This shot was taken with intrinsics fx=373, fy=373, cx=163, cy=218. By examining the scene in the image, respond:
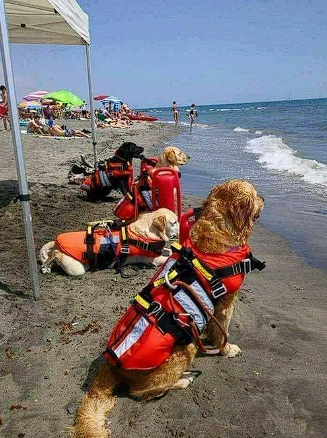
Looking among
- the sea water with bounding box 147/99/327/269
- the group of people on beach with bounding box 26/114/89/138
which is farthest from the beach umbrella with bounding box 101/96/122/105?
the sea water with bounding box 147/99/327/269

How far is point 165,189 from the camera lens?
20.4 ft

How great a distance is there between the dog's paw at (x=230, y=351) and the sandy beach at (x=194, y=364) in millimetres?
48

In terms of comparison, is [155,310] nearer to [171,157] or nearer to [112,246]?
[112,246]

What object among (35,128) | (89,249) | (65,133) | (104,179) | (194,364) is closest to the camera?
(194,364)

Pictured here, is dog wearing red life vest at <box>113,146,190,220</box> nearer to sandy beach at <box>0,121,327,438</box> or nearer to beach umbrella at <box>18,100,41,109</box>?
sandy beach at <box>0,121,327,438</box>

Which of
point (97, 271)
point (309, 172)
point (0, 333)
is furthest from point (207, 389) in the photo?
→ point (309, 172)

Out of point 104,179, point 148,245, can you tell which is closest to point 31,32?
point 104,179

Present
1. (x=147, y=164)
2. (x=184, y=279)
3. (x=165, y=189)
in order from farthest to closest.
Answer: (x=147, y=164) < (x=165, y=189) < (x=184, y=279)

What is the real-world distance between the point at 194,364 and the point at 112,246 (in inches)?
89.9

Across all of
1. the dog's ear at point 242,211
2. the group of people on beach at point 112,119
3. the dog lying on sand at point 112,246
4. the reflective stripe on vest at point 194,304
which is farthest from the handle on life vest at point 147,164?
the group of people on beach at point 112,119

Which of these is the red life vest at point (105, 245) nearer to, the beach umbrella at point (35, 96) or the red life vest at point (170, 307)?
the red life vest at point (170, 307)

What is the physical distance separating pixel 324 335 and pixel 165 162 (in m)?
4.58

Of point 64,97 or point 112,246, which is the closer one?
point 112,246

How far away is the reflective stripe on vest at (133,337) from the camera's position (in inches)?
105
